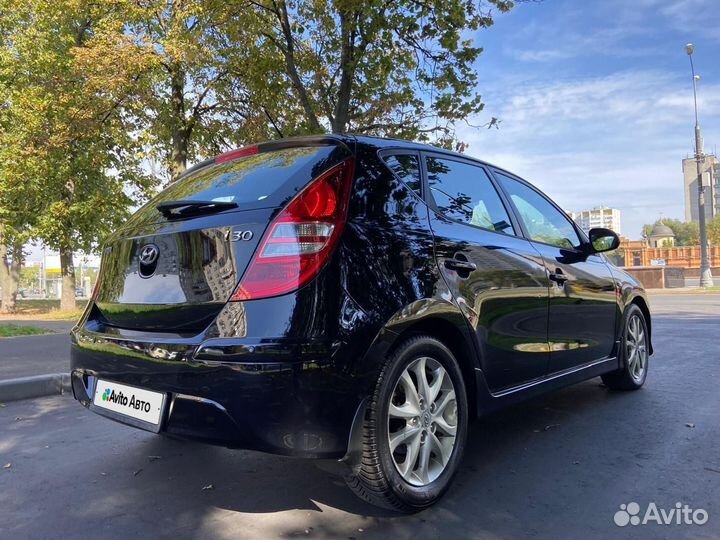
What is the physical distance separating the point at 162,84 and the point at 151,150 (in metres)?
2.33

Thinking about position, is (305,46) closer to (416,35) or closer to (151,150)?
(416,35)

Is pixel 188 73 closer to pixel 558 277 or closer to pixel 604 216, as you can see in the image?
pixel 558 277

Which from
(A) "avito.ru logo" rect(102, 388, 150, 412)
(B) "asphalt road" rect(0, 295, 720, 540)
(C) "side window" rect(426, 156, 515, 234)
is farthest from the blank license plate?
(C) "side window" rect(426, 156, 515, 234)

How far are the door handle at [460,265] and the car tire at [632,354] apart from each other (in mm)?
2332

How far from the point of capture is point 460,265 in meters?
2.97

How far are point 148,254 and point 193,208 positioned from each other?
318 millimetres

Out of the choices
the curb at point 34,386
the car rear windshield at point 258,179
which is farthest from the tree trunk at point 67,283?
the car rear windshield at point 258,179

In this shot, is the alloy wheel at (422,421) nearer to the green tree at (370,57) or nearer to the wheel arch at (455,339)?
the wheel arch at (455,339)

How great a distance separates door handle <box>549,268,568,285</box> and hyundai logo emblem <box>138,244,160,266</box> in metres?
2.43

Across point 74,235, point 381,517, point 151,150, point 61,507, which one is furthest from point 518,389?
point 74,235

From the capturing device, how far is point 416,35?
1034cm

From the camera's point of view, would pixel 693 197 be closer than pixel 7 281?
No

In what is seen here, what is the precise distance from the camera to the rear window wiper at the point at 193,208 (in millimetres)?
2641

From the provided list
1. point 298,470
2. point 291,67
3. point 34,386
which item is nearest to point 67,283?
point 291,67
